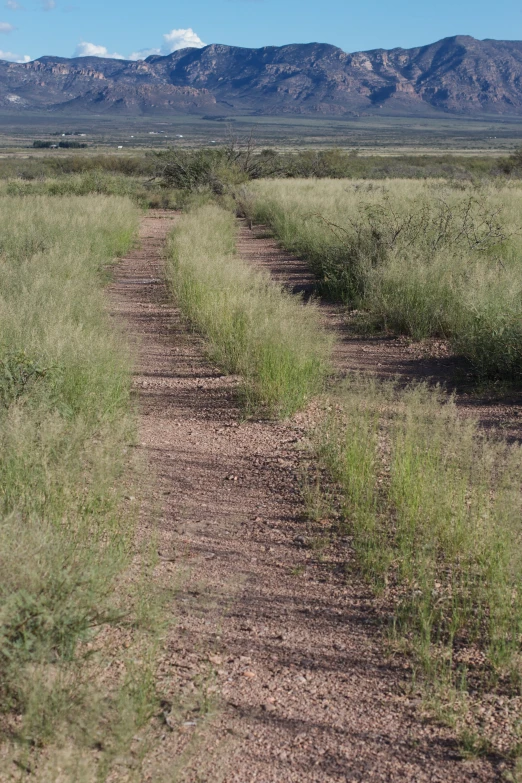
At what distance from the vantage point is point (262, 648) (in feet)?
11.5

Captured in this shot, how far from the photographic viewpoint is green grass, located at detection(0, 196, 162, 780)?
9.21 feet

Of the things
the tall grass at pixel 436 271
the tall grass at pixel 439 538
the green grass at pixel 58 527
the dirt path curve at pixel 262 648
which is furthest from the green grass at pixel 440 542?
the tall grass at pixel 436 271

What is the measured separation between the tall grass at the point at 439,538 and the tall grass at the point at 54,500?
4.02 feet

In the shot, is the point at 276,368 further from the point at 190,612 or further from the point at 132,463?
the point at 190,612

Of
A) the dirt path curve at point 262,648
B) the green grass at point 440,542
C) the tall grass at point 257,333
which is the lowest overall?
the dirt path curve at point 262,648

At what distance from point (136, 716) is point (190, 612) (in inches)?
34.8

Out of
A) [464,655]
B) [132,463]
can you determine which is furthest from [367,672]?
[132,463]

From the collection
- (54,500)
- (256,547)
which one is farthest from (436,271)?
(54,500)

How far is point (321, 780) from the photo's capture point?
2.77 metres

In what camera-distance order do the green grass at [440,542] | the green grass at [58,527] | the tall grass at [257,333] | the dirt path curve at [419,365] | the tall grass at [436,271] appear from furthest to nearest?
the tall grass at [436,271], the tall grass at [257,333], the dirt path curve at [419,365], the green grass at [440,542], the green grass at [58,527]

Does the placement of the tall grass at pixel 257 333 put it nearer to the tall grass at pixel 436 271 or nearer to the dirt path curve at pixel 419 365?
the dirt path curve at pixel 419 365

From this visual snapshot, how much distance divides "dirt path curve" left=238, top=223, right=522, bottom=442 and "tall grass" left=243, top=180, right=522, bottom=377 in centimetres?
19

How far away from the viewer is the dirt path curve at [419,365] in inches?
265

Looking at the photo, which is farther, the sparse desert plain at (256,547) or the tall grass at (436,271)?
the tall grass at (436,271)
